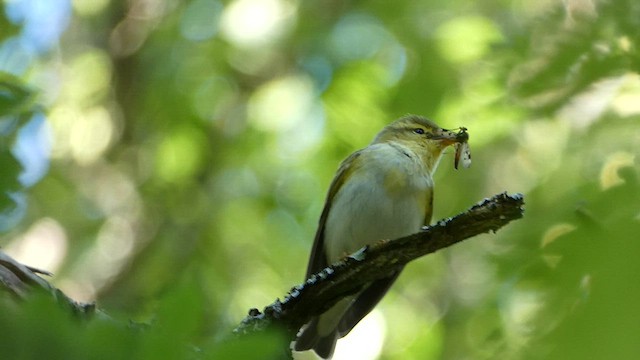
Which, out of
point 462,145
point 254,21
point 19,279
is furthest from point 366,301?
point 254,21

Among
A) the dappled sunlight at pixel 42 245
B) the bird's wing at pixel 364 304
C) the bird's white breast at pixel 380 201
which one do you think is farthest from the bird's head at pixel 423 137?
the dappled sunlight at pixel 42 245

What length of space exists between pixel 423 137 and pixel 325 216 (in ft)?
3.05

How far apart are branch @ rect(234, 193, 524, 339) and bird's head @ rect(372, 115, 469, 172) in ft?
9.28

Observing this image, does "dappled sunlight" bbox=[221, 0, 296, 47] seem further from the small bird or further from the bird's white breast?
the bird's white breast

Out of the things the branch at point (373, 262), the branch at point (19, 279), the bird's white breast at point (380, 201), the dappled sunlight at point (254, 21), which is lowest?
the branch at point (19, 279)

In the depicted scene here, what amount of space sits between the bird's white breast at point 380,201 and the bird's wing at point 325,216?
0.10 m

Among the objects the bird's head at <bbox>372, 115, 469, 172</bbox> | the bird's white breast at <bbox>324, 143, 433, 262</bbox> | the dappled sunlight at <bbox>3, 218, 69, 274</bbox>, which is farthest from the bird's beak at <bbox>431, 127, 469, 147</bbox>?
the dappled sunlight at <bbox>3, 218, 69, 274</bbox>

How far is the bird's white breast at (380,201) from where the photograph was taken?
5.29 metres

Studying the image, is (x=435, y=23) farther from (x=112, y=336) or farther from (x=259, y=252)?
(x=112, y=336)

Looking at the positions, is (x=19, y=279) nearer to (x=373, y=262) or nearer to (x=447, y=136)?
(x=373, y=262)

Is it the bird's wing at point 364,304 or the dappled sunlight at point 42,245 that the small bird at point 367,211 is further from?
the dappled sunlight at point 42,245

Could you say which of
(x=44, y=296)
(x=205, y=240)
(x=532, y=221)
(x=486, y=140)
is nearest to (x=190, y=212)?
(x=205, y=240)

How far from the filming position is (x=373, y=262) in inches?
117

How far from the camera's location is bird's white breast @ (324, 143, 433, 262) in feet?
17.3
